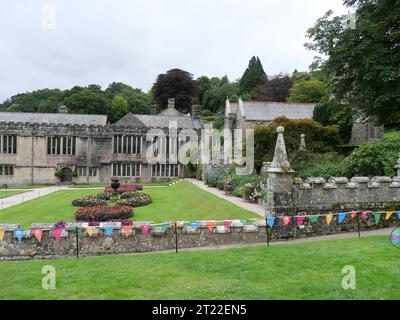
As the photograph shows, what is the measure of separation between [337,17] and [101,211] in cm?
1590

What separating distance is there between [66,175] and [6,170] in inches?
289

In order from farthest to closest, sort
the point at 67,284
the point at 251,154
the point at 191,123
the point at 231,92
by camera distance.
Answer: the point at 231,92 < the point at 191,123 < the point at 251,154 < the point at 67,284

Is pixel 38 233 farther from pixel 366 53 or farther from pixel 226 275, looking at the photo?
pixel 366 53

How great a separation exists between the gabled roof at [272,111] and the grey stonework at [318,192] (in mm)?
29148

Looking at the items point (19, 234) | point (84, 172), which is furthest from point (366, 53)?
point (84, 172)

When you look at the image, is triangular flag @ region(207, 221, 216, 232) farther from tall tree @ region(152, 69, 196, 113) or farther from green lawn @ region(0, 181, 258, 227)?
tall tree @ region(152, 69, 196, 113)

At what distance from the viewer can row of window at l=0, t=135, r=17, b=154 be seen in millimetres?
46062

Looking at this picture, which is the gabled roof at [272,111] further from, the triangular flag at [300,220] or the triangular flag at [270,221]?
the triangular flag at [270,221]

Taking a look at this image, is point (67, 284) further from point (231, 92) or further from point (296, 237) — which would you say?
point (231, 92)

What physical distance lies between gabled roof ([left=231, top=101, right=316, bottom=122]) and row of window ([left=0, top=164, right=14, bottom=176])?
29.9 metres

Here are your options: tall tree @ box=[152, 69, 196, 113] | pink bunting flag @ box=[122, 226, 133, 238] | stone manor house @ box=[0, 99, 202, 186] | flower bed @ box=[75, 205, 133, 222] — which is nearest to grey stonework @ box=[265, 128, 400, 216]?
pink bunting flag @ box=[122, 226, 133, 238]

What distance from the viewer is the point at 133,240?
11.7 metres

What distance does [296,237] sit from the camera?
1220 cm
